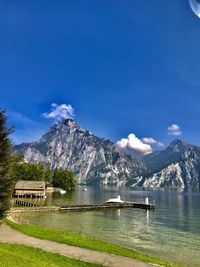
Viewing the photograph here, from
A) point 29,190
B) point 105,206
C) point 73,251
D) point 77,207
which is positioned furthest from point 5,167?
point 29,190

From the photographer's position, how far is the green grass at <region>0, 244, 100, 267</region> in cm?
2227

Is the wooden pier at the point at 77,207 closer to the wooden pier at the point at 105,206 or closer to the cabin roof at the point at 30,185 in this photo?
the wooden pier at the point at 105,206

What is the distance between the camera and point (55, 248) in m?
31.0

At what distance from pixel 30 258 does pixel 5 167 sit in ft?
63.4

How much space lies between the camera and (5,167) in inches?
1657

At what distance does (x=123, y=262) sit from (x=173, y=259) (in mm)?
13545

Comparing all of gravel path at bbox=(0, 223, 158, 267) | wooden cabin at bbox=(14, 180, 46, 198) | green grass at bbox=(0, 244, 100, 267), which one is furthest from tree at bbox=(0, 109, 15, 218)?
wooden cabin at bbox=(14, 180, 46, 198)

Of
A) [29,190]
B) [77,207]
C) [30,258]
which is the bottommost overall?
[30,258]

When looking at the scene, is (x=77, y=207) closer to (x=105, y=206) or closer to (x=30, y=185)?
(x=105, y=206)

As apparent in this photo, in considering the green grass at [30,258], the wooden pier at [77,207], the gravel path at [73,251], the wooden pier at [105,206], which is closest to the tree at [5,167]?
the gravel path at [73,251]

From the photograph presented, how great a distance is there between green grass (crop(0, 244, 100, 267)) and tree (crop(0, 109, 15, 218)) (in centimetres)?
1327

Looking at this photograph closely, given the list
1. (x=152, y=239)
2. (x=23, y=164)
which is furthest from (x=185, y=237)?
(x=23, y=164)

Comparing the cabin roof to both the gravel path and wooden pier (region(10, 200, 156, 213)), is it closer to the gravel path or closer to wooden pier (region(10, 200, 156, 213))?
wooden pier (region(10, 200, 156, 213))

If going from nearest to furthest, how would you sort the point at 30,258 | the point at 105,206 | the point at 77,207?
1. the point at 30,258
2. the point at 77,207
3. the point at 105,206
